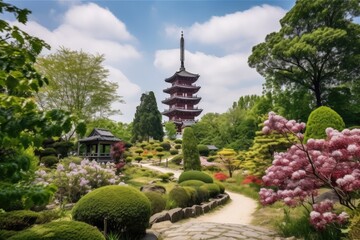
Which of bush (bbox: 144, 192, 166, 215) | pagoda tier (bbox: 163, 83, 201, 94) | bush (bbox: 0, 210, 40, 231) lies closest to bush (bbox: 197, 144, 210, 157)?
pagoda tier (bbox: 163, 83, 201, 94)

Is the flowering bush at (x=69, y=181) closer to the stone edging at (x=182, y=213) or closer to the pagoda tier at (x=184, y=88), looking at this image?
the stone edging at (x=182, y=213)

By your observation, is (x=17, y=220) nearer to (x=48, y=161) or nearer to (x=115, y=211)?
(x=115, y=211)

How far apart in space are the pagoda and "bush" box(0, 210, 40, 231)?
55743 mm

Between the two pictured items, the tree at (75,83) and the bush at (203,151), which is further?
the bush at (203,151)

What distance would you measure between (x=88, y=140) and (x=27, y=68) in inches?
885

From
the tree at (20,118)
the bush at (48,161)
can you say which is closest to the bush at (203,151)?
the bush at (48,161)

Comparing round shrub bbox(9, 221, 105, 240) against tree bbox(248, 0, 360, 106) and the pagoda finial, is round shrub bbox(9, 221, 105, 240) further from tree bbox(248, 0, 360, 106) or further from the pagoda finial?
the pagoda finial

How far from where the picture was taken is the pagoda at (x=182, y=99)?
63125 mm

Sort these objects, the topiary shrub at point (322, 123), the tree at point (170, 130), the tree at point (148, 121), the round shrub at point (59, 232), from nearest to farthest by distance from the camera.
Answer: the round shrub at point (59, 232) → the topiary shrub at point (322, 123) → the tree at point (148, 121) → the tree at point (170, 130)

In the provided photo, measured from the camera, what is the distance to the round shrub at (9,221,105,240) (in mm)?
3154

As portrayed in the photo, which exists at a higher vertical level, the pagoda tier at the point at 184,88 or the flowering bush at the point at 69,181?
the pagoda tier at the point at 184,88

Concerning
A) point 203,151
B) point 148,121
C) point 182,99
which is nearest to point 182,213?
point 203,151

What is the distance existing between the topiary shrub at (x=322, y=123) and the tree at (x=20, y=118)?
12390mm

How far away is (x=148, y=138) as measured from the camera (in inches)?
2105
